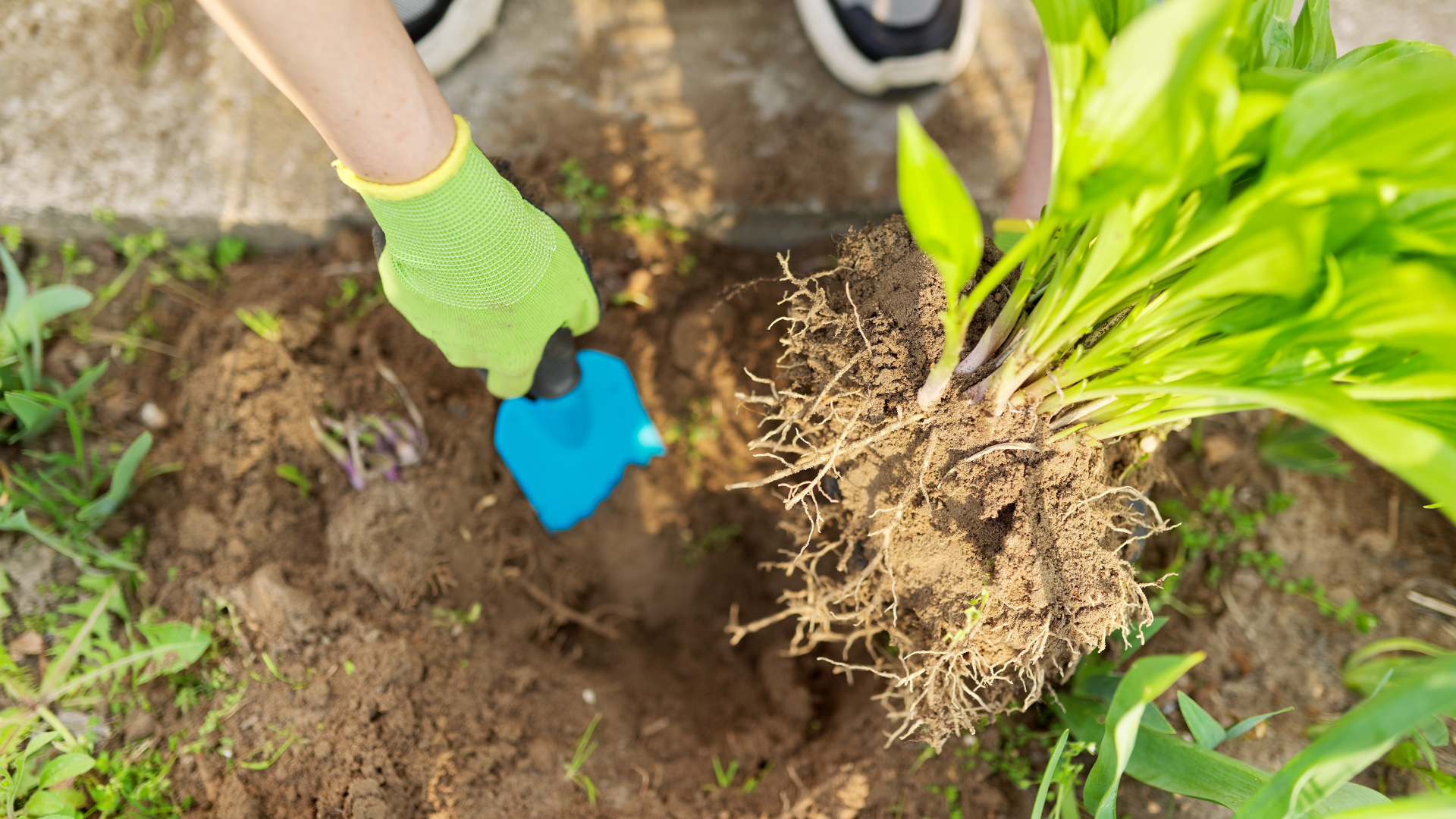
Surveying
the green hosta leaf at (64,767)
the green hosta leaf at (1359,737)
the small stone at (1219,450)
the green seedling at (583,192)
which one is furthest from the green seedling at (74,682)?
the small stone at (1219,450)

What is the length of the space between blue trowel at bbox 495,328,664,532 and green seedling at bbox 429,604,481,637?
0.78 ft

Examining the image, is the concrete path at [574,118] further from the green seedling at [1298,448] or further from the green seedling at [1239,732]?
the green seedling at [1239,732]

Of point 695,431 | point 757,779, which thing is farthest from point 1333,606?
point 695,431

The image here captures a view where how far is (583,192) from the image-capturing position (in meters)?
1.56

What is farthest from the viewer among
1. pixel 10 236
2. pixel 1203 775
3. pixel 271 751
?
pixel 10 236

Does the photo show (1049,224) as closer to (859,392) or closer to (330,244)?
(859,392)

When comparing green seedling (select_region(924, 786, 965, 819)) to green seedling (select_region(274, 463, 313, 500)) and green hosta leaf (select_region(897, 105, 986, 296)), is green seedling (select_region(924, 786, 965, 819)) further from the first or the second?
green seedling (select_region(274, 463, 313, 500))

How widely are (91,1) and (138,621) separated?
1.39 metres

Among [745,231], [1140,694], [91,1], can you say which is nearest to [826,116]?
[745,231]

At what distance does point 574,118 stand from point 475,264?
0.81 metres

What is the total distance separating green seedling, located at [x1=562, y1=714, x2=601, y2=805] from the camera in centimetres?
119

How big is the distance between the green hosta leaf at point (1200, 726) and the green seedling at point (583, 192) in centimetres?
133

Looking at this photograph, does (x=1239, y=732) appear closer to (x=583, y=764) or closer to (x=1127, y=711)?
(x=1127, y=711)

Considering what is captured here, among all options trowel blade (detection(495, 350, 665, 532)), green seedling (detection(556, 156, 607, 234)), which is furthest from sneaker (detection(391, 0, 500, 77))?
trowel blade (detection(495, 350, 665, 532))
